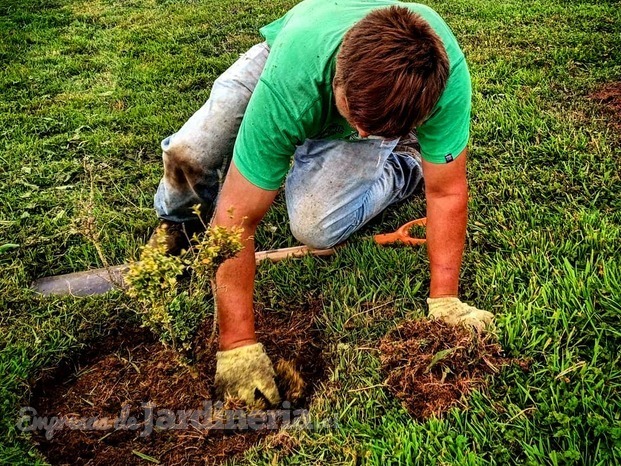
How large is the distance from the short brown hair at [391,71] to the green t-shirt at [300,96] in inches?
7.9

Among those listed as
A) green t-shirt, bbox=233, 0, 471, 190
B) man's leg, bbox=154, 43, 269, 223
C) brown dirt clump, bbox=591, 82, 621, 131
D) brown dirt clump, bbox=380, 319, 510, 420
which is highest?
green t-shirt, bbox=233, 0, 471, 190

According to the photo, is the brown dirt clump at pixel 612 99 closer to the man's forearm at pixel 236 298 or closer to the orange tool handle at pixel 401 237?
the orange tool handle at pixel 401 237

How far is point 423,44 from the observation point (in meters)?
1.82

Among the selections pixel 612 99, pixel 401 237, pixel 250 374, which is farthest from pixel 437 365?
pixel 612 99

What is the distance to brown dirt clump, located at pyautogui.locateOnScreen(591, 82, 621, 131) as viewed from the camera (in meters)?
3.68

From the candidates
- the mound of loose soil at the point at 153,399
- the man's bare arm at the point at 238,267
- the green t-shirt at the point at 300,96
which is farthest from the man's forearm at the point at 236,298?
the green t-shirt at the point at 300,96

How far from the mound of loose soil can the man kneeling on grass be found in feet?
0.45

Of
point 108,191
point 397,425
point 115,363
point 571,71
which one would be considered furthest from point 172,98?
point 397,425

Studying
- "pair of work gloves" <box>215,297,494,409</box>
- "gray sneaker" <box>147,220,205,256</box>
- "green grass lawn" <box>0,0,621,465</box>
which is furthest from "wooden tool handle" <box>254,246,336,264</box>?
"pair of work gloves" <box>215,297,494,409</box>

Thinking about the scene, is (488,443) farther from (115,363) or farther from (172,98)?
(172,98)

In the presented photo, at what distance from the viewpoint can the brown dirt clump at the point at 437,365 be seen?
6.55 ft

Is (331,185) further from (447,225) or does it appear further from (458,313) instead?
(458,313)

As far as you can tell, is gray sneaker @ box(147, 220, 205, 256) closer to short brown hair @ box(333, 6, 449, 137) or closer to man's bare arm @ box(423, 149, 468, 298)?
man's bare arm @ box(423, 149, 468, 298)

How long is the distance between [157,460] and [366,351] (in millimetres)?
923
